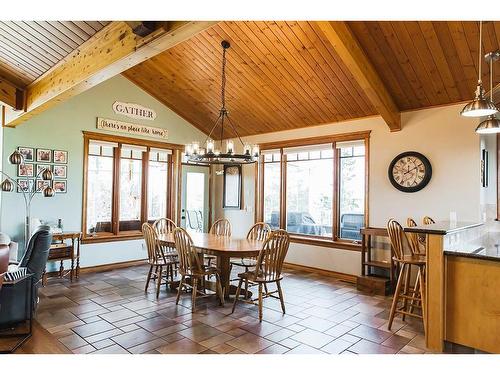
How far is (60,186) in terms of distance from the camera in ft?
17.9

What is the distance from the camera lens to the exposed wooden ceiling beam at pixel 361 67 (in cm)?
357

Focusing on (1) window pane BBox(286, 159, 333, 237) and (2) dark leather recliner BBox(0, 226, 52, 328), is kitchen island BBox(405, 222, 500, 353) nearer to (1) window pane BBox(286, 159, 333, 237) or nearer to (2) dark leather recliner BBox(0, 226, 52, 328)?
(1) window pane BBox(286, 159, 333, 237)

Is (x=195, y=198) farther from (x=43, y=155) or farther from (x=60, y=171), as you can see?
(x=43, y=155)

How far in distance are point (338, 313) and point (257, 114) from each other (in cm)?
390

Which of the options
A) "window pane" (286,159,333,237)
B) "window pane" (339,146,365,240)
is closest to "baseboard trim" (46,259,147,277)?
"window pane" (286,159,333,237)

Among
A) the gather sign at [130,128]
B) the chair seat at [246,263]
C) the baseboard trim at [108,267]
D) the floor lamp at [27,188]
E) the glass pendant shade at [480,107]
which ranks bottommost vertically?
the baseboard trim at [108,267]

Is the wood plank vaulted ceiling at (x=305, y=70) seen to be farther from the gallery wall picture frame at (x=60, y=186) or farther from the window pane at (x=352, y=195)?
the gallery wall picture frame at (x=60, y=186)

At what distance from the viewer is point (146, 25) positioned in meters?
2.69

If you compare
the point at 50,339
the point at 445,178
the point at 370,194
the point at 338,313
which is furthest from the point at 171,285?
the point at 445,178

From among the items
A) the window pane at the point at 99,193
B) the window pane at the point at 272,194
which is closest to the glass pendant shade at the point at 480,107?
the window pane at the point at 272,194

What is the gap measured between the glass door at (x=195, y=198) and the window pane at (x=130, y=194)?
40.0 inches

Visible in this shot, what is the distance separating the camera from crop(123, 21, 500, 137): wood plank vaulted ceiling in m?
3.81

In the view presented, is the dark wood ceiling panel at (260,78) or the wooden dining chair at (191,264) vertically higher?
the dark wood ceiling panel at (260,78)

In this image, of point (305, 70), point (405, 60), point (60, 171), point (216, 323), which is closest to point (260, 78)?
point (305, 70)
